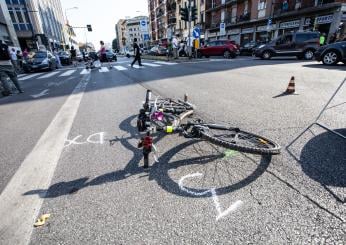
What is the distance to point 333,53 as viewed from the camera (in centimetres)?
1087

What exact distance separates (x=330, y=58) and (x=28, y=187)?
14006 mm

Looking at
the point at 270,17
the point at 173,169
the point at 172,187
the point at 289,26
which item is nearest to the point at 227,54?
the point at 270,17

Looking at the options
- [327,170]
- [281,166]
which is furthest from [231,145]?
[327,170]

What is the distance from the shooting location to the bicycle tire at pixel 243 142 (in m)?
2.43

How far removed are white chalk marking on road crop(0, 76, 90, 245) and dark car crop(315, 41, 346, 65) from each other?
502 inches

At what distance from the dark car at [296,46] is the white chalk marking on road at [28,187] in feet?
57.7

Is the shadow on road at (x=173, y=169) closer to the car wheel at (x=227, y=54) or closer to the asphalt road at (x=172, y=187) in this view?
the asphalt road at (x=172, y=187)

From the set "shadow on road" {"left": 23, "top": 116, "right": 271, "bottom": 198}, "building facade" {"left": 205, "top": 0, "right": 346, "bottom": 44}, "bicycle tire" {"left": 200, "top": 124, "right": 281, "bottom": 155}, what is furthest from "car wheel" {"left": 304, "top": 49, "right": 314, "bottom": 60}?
"shadow on road" {"left": 23, "top": 116, "right": 271, "bottom": 198}

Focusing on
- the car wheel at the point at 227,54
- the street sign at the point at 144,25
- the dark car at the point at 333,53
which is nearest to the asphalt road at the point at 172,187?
the dark car at the point at 333,53

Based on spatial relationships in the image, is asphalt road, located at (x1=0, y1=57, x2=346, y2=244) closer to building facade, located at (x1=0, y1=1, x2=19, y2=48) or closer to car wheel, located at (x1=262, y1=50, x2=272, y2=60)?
car wheel, located at (x1=262, y1=50, x2=272, y2=60)

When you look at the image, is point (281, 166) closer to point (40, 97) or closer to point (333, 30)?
point (40, 97)

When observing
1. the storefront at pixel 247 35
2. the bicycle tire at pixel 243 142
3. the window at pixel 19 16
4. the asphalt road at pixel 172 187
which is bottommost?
the asphalt road at pixel 172 187

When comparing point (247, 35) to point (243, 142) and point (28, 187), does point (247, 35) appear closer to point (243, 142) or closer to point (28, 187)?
point (243, 142)

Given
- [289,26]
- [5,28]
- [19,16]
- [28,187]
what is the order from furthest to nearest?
1. [19,16]
2. [5,28]
3. [289,26]
4. [28,187]
